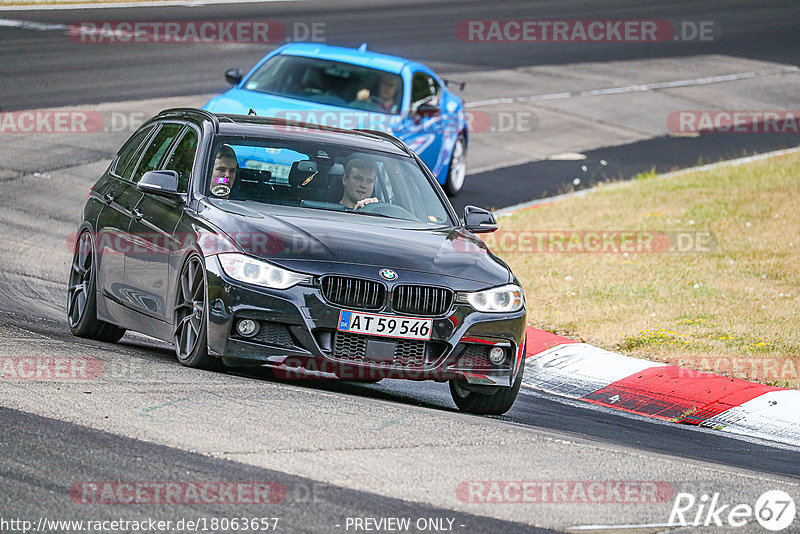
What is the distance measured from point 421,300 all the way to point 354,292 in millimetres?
397

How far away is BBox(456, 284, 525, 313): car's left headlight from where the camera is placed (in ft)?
25.5

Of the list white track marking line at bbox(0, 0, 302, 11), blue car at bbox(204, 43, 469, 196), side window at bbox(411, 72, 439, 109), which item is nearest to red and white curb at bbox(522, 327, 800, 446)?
blue car at bbox(204, 43, 469, 196)

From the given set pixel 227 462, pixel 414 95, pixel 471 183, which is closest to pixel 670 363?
pixel 227 462

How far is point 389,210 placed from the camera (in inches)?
350

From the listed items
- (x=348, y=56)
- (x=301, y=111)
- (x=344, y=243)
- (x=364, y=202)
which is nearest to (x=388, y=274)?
(x=344, y=243)

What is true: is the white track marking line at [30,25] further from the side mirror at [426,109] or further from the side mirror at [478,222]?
the side mirror at [478,222]

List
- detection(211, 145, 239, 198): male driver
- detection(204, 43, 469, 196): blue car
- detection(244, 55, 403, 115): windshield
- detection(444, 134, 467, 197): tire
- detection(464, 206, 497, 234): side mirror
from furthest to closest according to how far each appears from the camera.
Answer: detection(444, 134, 467, 197): tire, detection(244, 55, 403, 115): windshield, detection(204, 43, 469, 196): blue car, detection(464, 206, 497, 234): side mirror, detection(211, 145, 239, 198): male driver

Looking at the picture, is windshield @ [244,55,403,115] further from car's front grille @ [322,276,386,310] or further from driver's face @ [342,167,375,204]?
car's front grille @ [322,276,386,310]

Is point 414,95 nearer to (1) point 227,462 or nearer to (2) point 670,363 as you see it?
(2) point 670,363

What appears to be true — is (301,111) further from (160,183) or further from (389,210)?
(160,183)

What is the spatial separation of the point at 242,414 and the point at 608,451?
1.91 metres

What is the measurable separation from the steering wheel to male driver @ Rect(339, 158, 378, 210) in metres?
0.04

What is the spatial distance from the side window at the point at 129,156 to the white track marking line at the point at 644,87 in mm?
14613

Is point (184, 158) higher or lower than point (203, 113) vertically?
lower
